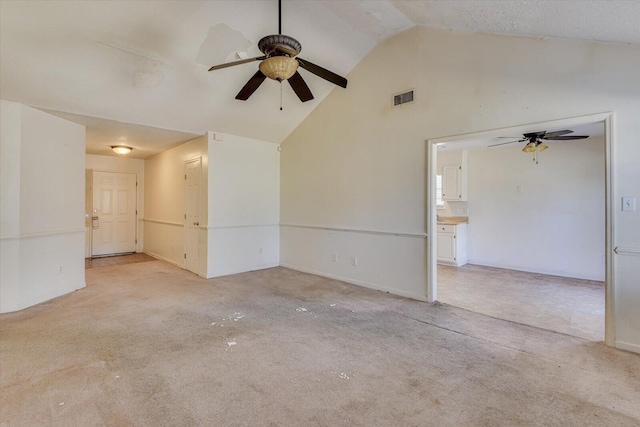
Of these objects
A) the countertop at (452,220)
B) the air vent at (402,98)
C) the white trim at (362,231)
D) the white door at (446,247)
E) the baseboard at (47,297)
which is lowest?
the baseboard at (47,297)

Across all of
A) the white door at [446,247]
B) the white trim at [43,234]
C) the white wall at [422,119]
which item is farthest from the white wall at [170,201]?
the white door at [446,247]

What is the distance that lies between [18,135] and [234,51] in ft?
9.15

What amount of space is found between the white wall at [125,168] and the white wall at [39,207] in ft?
10.1

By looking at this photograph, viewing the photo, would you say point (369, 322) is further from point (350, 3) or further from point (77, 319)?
point (350, 3)

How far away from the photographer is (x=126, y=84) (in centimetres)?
356

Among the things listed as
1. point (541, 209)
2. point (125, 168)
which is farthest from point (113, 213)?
point (541, 209)

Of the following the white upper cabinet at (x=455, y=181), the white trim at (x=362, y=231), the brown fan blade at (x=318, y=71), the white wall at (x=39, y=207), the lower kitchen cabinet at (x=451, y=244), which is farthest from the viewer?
the white upper cabinet at (x=455, y=181)

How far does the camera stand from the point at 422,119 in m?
3.81

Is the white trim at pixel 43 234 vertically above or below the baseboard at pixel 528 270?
above

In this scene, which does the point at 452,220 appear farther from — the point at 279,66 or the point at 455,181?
the point at 279,66

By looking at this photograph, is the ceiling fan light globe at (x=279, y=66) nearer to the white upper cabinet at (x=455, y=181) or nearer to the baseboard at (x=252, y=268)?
the baseboard at (x=252, y=268)

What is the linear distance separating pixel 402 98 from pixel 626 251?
2.88 metres

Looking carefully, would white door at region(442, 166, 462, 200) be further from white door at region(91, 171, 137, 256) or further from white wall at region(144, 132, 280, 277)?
white door at region(91, 171, 137, 256)

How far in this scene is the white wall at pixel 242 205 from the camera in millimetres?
4996
